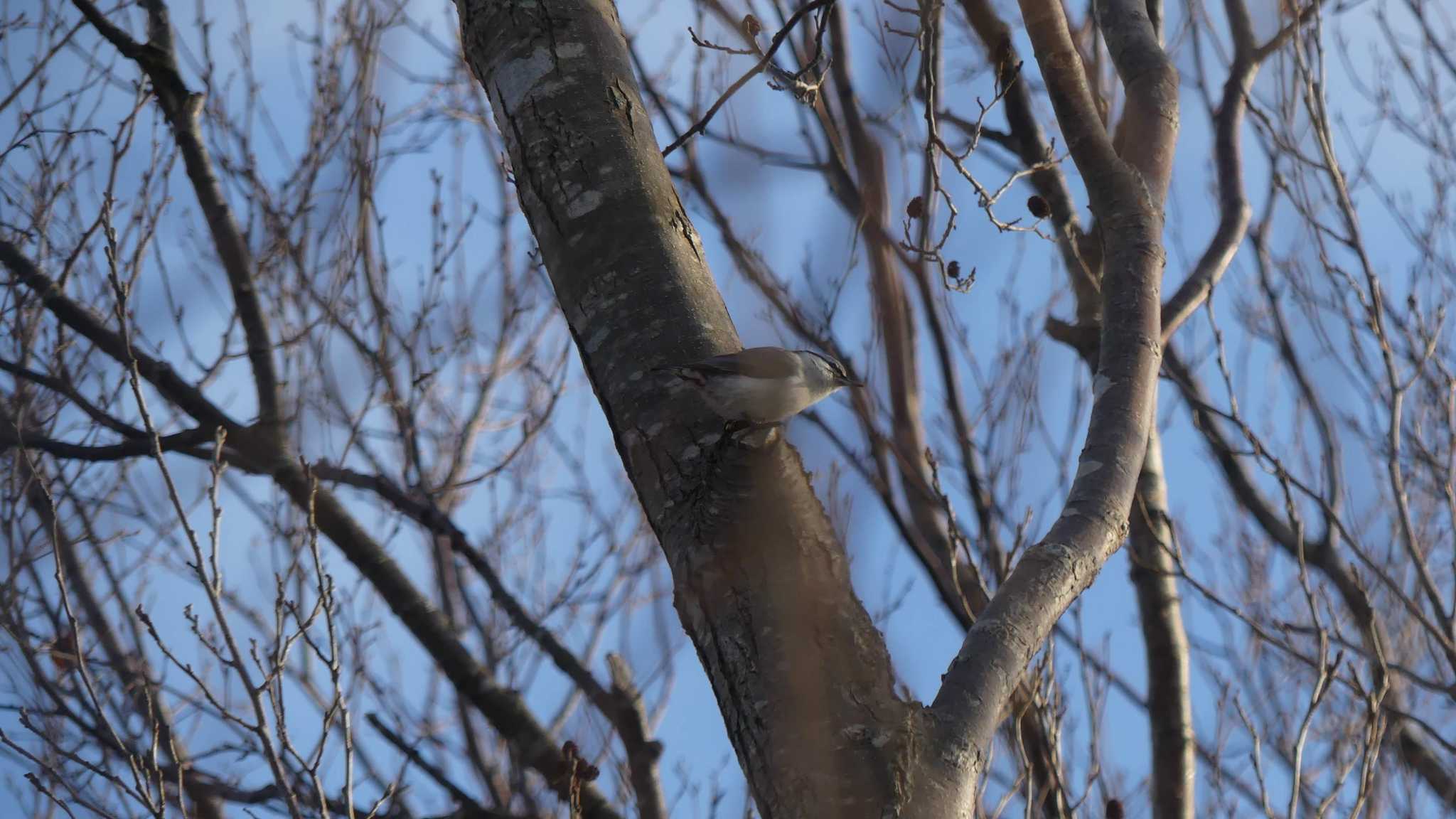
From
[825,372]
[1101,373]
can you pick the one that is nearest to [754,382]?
[1101,373]

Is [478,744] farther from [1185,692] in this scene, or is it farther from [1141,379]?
[1141,379]

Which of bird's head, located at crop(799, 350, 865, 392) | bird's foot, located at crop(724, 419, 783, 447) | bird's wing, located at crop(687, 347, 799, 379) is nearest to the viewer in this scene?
bird's foot, located at crop(724, 419, 783, 447)

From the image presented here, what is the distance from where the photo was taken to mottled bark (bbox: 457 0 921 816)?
142 cm

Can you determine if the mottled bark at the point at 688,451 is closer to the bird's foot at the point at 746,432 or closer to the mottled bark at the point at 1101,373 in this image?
the bird's foot at the point at 746,432

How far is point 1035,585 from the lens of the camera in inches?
69.4

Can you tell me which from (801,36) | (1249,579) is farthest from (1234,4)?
(1249,579)

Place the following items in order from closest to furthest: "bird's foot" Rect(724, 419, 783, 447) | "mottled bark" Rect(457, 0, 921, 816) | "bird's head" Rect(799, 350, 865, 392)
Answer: "mottled bark" Rect(457, 0, 921, 816) < "bird's foot" Rect(724, 419, 783, 447) < "bird's head" Rect(799, 350, 865, 392)

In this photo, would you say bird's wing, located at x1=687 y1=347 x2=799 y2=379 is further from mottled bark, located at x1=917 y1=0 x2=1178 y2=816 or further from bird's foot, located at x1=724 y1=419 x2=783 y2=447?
mottled bark, located at x1=917 y1=0 x2=1178 y2=816

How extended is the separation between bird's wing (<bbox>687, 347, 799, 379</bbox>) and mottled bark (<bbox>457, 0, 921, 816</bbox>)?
25 millimetres

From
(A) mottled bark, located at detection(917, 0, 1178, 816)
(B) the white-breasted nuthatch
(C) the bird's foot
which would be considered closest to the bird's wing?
(B) the white-breasted nuthatch

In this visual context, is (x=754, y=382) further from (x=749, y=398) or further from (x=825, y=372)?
(x=825, y=372)

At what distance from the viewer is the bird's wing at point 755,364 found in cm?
168

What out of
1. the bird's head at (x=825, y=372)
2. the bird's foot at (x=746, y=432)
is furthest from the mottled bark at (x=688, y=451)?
the bird's head at (x=825, y=372)

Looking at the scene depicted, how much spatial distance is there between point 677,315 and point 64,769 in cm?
257
